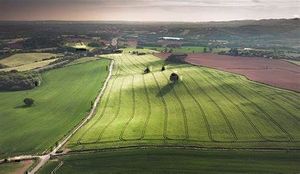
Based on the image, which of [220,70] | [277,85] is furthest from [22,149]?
→ [220,70]

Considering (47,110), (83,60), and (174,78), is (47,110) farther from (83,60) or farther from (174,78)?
(83,60)

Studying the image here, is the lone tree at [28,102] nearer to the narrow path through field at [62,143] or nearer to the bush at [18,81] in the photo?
the narrow path through field at [62,143]

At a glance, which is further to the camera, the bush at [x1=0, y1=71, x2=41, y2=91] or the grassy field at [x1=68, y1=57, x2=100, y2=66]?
the grassy field at [x1=68, y1=57, x2=100, y2=66]

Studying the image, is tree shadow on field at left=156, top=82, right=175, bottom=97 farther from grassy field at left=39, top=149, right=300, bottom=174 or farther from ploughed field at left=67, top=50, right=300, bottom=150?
grassy field at left=39, top=149, right=300, bottom=174

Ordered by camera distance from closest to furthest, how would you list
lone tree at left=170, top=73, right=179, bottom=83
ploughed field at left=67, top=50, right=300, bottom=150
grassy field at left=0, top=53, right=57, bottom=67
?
ploughed field at left=67, top=50, right=300, bottom=150
lone tree at left=170, top=73, right=179, bottom=83
grassy field at left=0, top=53, right=57, bottom=67

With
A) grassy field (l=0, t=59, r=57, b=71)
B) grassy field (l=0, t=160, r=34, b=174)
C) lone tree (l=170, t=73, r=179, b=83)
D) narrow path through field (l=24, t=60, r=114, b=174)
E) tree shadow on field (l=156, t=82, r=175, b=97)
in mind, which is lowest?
grassy field (l=0, t=59, r=57, b=71)

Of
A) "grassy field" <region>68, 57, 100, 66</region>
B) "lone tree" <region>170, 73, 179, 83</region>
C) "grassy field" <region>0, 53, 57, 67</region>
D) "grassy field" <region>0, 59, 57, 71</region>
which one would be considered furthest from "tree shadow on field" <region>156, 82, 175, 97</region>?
"grassy field" <region>0, 53, 57, 67</region>

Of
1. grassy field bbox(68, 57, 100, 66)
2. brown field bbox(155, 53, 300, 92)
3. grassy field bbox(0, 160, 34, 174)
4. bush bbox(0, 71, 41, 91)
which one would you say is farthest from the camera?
grassy field bbox(68, 57, 100, 66)
